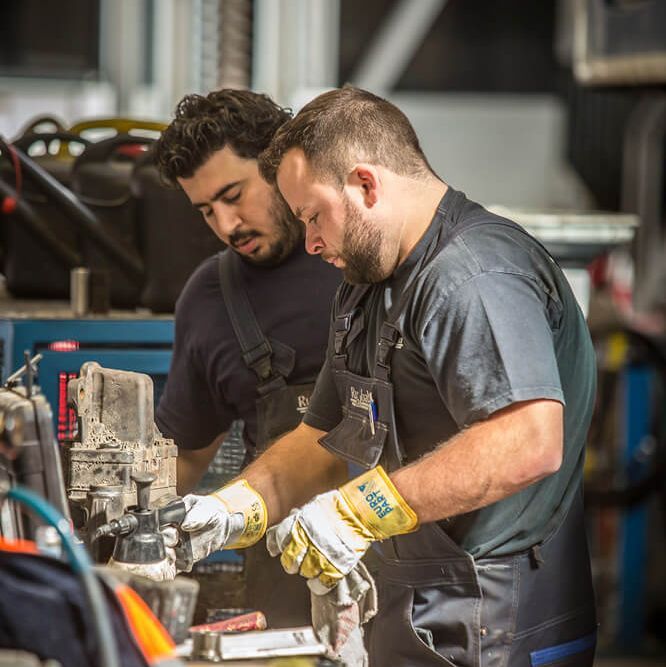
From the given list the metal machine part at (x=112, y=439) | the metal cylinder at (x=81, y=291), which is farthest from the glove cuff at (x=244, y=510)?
the metal cylinder at (x=81, y=291)

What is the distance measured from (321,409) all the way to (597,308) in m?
3.28

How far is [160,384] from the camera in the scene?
8.65 ft

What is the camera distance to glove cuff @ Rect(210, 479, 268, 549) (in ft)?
6.48

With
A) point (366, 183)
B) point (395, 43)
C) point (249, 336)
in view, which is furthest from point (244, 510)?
point (395, 43)

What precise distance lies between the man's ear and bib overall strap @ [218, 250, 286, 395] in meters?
0.56

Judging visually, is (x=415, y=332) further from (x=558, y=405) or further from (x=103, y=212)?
(x=103, y=212)

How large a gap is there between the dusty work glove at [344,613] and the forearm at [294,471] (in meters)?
0.28

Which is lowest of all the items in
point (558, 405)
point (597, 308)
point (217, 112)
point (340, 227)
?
point (597, 308)

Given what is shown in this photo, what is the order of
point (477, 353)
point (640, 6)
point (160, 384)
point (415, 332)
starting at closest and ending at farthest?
point (477, 353)
point (415, 332)
point (160, 384)
point (640, 6)

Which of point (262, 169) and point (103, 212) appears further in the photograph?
point (103, 212)

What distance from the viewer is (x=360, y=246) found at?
1.92 metres

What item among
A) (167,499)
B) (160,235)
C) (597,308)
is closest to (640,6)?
(597,308)

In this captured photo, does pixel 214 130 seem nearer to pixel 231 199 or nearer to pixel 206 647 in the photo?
pixel 231 199

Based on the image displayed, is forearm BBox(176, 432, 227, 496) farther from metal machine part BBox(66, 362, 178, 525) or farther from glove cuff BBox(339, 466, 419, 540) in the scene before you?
glove cuff BBox(339, 466, 419, 540)
